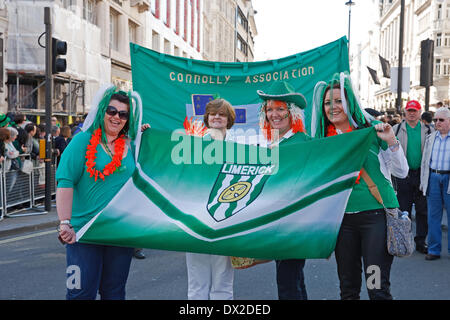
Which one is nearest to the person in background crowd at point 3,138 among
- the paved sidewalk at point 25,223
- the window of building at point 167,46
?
the paved sidewalk at point 25,223

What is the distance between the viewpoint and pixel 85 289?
308 centimetres

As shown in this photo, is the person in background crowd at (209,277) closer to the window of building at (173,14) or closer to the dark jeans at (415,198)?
the dark jeans at (415,198)

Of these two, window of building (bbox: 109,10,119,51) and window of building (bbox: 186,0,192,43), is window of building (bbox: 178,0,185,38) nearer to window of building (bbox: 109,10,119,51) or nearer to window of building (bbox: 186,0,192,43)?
window of building (bbox: 186,0,192,43)

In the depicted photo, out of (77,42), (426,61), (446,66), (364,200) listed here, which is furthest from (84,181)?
(446,66)

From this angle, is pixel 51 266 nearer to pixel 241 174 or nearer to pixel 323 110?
pixel 241 174

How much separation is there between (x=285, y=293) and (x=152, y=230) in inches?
39.0

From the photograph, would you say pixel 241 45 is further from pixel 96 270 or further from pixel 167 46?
pixel 96 270

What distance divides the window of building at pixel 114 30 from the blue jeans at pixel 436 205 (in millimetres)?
21575

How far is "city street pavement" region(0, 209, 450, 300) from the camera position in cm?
484

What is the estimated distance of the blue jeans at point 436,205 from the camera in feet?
21.2

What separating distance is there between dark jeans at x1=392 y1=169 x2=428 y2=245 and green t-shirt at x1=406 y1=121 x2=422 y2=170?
0.12 m

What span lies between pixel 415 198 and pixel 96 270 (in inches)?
Result: 215

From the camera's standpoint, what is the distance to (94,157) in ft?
10.5
